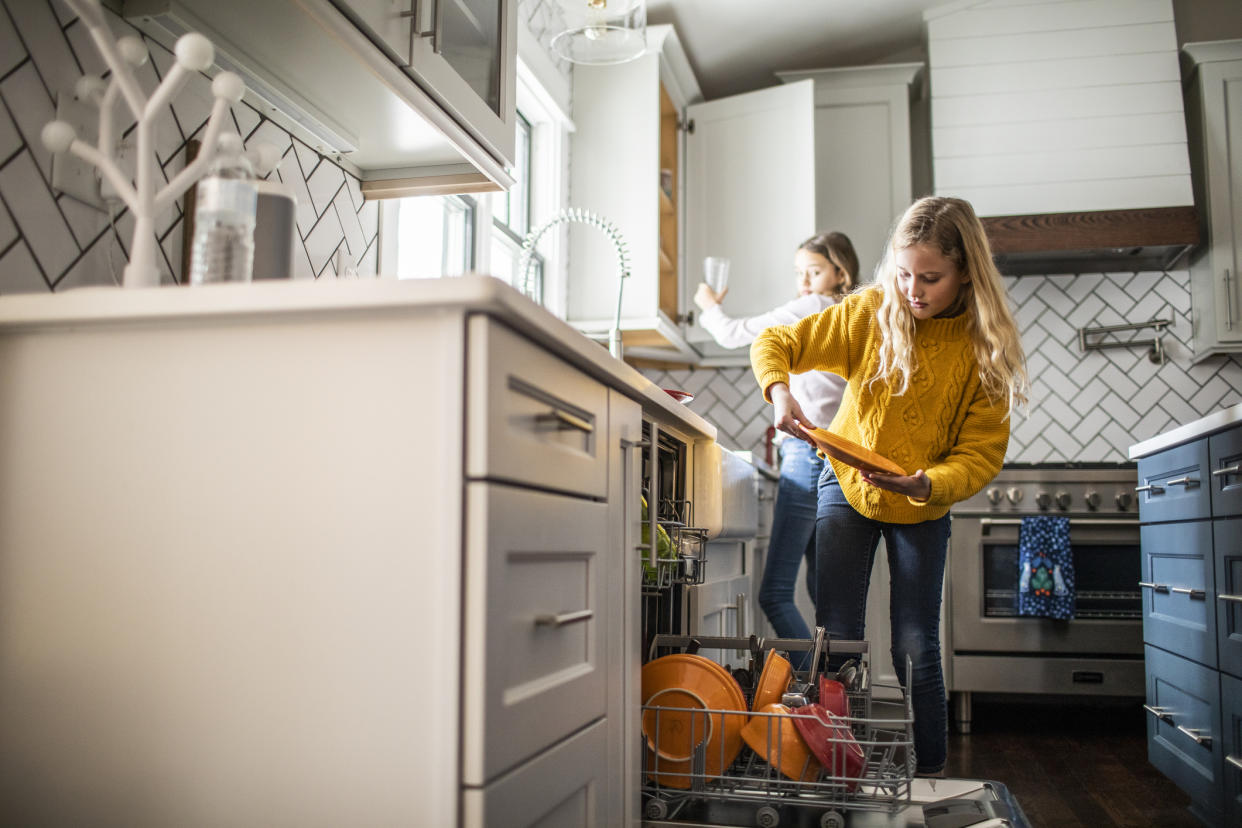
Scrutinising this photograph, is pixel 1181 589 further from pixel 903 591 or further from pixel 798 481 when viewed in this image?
pixel 798 481

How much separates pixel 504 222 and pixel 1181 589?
1.99m

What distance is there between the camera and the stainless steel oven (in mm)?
3330

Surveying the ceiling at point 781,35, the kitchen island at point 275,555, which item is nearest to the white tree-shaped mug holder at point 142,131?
the kitchen island at point 275,555

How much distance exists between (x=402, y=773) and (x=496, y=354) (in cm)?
37

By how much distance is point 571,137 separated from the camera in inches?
137

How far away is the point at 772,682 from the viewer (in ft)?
5.23

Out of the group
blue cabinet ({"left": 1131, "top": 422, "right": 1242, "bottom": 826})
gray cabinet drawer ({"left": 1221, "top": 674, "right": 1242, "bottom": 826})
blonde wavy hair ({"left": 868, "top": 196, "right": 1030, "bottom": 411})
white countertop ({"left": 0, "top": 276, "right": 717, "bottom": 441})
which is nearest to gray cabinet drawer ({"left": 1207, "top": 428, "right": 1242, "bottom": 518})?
blue cabinet ({"left": 1131, "top": 422, "right": 1242, "bottom": 826})

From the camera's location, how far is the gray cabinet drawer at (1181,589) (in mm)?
2092

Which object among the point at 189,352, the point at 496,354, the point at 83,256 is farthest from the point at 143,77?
the point at 496,354

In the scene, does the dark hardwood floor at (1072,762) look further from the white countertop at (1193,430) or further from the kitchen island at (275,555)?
the kitchen island at (275,555)

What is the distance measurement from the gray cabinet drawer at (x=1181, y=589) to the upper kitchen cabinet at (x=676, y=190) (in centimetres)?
162

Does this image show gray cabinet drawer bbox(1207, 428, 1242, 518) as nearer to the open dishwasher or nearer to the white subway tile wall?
the open dishwasher

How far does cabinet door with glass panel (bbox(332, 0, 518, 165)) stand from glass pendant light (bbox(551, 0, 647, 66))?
0.44m

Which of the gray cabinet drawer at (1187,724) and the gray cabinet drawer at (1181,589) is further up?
the gray cabinet drawer at (1181,589)
